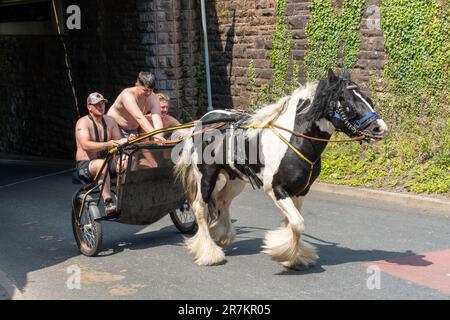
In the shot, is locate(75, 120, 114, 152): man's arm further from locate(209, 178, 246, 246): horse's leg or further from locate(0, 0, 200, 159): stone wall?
locate(0, 0, 200, 159): stone wall

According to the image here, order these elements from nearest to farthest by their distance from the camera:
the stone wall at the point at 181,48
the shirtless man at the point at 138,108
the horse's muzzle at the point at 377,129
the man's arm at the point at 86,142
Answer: the horse's muzzle at the point at 377,129 → the man's arm at the point at 86,142 → the shirtless man at the point at 138,108 → the stone wall at the point at 181,48

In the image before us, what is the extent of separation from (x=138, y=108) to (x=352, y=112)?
3095 mm

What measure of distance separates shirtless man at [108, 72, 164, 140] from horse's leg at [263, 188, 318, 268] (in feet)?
7.29

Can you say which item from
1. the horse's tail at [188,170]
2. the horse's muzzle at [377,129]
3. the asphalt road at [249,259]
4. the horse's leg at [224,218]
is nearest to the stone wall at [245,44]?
the asphalt road at [249,259]

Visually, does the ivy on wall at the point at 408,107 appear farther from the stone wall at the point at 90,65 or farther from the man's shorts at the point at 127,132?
the stone wall at the point at 90,65

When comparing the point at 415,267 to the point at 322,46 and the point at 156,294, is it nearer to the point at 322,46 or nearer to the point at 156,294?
the point at 156,294

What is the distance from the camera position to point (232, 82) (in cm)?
1858

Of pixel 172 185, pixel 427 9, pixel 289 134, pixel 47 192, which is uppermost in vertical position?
pixel 427 9

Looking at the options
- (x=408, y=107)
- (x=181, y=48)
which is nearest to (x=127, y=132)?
(x=408, y=107)

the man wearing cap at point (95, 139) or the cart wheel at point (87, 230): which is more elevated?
the man wearing cap at point (95, 139)

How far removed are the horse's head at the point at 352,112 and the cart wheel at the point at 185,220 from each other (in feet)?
10.5

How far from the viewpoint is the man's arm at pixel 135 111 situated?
977cm
